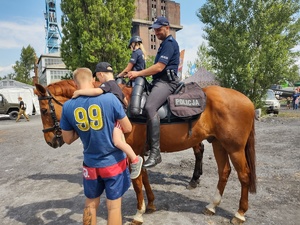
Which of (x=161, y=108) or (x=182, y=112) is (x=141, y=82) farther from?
(x=182, y=112)

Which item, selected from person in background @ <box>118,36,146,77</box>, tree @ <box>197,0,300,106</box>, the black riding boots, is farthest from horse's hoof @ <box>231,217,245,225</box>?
tree @ <box>197,0,300,106</box>

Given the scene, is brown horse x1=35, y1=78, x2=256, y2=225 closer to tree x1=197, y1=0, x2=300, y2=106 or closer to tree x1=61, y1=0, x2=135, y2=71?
tree x1=197, y1=0, x2=300, y2=106

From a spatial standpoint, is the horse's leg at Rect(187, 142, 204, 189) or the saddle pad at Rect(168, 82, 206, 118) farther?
the horse's leg at Rect(187, 142, 204, 189)

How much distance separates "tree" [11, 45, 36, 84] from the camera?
56031mm

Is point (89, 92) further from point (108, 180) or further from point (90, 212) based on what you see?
point (90, 212)

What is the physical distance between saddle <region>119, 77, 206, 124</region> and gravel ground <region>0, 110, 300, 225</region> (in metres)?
1.54

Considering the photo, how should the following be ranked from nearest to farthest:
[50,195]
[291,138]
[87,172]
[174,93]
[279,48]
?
[87,172] < [174,93] < [50,195] < [291,138] < [279,48]

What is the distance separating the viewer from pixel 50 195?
462cm

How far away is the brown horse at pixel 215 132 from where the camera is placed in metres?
3.51

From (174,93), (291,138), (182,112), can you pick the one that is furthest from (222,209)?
(291,138)

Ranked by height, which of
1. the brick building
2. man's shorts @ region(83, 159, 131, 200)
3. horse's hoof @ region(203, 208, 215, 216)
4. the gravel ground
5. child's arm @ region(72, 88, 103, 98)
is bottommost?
the gravel ground

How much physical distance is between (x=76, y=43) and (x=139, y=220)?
776 inches

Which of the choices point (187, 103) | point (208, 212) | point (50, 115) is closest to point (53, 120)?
point (50, 115)

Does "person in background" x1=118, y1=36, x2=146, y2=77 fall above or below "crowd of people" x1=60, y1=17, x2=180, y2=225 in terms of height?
above
